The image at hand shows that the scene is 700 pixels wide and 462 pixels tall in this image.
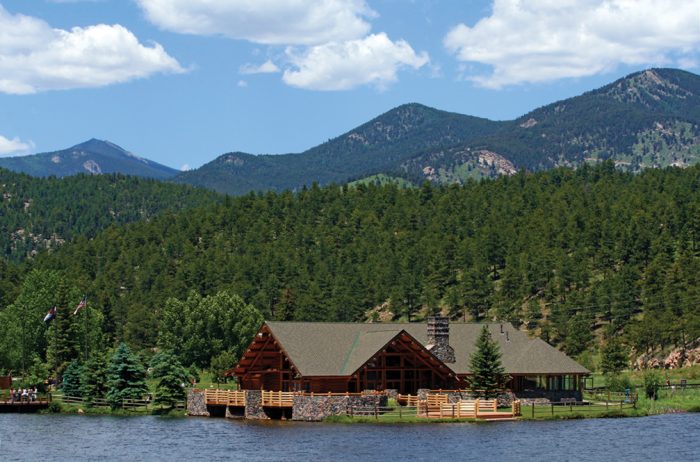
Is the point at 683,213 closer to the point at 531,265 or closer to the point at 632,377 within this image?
the point at 531,265

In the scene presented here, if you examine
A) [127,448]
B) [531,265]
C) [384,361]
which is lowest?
[127,448]

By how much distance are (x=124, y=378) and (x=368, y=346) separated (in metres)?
22.3

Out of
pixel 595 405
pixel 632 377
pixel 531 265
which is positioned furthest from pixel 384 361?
pixel 531 265

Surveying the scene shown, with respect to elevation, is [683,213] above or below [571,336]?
above

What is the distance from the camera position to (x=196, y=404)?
295ft

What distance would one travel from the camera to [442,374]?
89188 millimetres

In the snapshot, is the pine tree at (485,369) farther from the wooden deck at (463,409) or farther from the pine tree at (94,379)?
the pine tree at (94,379)

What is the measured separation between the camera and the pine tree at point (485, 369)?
82.7m

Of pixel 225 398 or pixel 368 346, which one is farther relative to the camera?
pixel 368 346

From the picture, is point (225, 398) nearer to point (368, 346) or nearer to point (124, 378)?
point (368, 346)

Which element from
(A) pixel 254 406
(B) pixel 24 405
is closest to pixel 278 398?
(A) pixel 254 406

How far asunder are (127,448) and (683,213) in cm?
13464

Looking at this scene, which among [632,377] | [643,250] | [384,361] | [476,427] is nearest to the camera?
[476,427]

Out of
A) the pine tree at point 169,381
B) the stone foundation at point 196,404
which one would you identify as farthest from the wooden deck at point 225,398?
the pine tree at point 169,381
